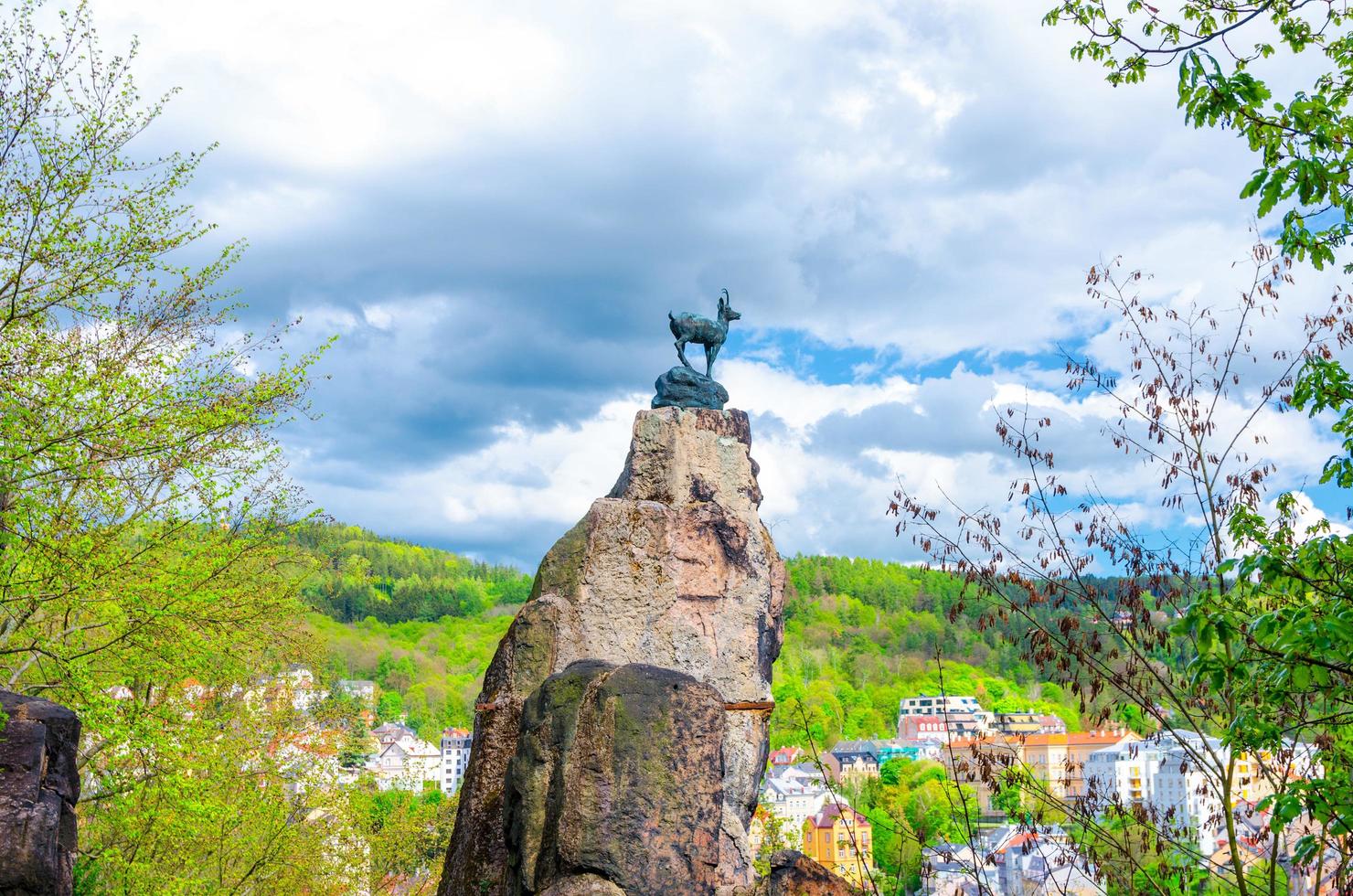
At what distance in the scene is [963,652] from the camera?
11862cm

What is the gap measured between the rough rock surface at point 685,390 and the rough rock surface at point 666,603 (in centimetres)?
27

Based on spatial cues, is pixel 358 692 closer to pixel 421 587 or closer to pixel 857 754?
pixel 857 754

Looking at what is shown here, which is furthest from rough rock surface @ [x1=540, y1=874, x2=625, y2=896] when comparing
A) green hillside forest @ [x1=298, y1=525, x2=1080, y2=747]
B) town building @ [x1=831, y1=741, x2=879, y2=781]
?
green hillside forest @ [x1=298, y1=525, x2=1080, y2=747]

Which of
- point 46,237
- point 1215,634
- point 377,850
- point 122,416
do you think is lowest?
point 377,850

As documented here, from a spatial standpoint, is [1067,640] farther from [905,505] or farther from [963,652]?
[963,652]

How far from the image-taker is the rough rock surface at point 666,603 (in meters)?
8.77

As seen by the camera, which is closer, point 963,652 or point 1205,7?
point 1205,7

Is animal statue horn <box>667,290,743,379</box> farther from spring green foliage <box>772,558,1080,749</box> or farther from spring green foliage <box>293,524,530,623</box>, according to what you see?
spring green foliage <box>293,524,530,623</box>

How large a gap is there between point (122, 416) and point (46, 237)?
189 centimetres

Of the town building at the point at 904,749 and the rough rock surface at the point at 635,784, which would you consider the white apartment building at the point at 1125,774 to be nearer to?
the rough rock surface at the point at 635,784

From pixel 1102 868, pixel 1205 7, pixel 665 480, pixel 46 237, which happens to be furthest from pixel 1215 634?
pixel 46 237

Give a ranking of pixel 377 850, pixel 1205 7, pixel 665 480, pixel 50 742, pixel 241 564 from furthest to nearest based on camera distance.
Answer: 1. pixel 377 850
2. pixel 241 564
3. pixel 665 480
4. pixel 50 742
5. pixel 1205 7

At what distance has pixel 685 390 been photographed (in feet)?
37.7

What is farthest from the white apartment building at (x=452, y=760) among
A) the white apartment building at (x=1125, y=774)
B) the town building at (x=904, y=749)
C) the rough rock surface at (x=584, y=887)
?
the rough rock surface at (x=584, y=887)
